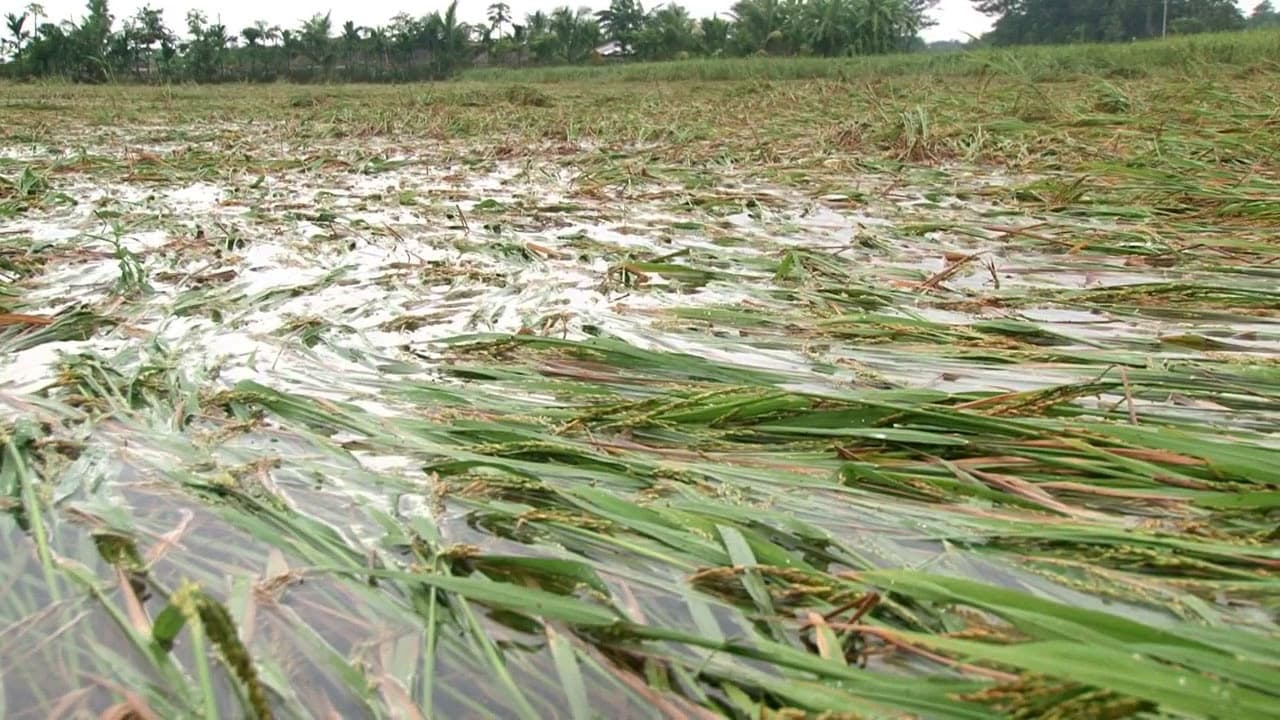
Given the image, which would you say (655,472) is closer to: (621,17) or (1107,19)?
(621,17)

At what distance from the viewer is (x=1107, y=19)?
48.3m

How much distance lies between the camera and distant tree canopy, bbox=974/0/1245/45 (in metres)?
47.5

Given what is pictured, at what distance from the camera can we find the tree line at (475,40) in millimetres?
32500

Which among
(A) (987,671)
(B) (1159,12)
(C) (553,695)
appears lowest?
(C) (553,695)

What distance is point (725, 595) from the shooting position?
121 cm

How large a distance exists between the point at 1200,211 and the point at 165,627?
4.15 meters

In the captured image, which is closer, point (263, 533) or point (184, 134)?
point (263, 533)

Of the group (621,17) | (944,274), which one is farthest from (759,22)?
(944,274)

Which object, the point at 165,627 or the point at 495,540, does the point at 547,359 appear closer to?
the point at 495,540

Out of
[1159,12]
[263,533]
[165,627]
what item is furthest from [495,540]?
[1159,12]

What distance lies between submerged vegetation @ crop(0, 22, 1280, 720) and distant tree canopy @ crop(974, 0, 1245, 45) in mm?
51614

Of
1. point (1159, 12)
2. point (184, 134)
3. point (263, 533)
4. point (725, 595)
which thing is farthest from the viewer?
point (1159, 12)

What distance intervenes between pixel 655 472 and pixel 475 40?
44.7 m

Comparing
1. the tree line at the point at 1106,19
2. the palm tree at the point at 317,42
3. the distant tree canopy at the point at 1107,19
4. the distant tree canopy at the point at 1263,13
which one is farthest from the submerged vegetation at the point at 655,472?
the distant tree canopy at the point at 1263,13
